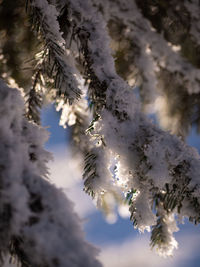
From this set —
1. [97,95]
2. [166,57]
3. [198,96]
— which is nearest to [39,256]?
[97,95]

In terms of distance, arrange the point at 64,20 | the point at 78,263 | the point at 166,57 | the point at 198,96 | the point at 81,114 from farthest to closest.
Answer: the point at 198,96 < the point at 166,57 < the point at 81,114 < the point at 64,20 < the point at 78,263

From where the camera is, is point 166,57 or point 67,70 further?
point 166,57

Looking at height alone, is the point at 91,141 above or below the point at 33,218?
above

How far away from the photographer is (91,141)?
1438 millimetres

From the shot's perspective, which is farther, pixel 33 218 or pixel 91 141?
pixel 91 141

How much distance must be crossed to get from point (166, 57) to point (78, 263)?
222 centimetres

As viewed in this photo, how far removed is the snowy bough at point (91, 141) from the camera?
2.08 feet

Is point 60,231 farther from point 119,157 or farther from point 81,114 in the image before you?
point 81,114

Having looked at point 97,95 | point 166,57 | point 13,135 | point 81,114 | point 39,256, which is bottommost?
point 39,256

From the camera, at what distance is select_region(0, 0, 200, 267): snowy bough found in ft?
2.08

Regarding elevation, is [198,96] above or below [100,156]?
above

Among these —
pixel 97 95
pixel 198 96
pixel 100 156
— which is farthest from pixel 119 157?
pixel 198 96

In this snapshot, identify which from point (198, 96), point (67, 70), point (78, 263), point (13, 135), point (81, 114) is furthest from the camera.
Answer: point (198, 96)

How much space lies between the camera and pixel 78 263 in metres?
0.60
